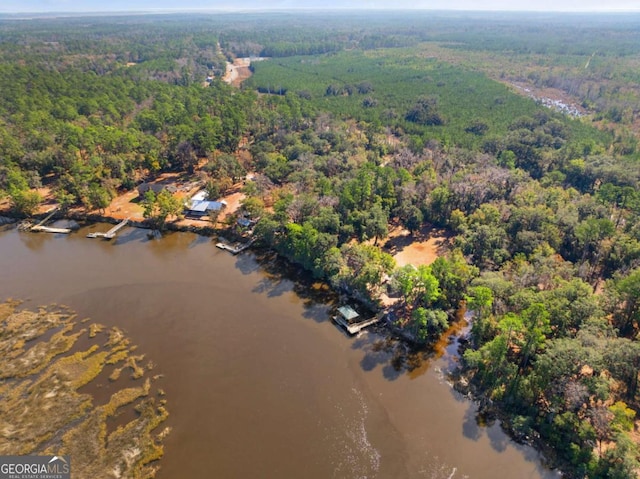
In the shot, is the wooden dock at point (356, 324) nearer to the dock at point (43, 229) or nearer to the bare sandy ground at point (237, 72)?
the dock at point (43, 229)

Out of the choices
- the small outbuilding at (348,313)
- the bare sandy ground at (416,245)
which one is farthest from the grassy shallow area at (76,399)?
the bare sandy ground at (416,245)

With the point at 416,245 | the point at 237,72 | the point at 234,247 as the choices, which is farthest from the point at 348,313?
the point at 237,72

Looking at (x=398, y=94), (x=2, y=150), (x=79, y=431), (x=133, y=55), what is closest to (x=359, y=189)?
(x=79, y=431)

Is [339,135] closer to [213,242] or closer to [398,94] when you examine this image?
[213,242]

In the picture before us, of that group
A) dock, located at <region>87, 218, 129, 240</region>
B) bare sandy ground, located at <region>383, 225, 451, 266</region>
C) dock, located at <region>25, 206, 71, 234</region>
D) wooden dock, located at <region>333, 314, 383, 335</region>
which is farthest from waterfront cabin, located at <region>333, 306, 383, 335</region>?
dock, located at <region>25, 206, 71, 234</region>

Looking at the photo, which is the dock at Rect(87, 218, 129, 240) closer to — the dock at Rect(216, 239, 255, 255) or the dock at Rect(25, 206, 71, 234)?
the dock at Rect(25, 206, 71, 234)
